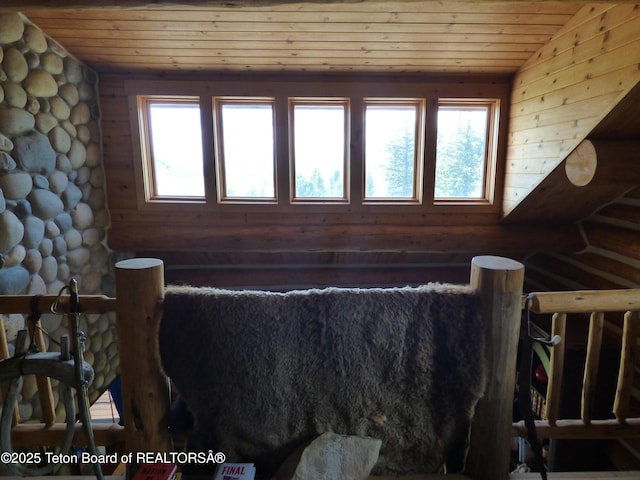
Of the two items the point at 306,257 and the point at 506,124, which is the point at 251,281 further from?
the point at 506,124

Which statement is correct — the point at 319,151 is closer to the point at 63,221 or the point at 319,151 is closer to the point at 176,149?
the point at 176,149

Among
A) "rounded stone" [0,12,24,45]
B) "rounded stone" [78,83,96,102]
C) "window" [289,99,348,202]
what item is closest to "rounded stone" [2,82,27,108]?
"rounded stone" [0,12,24,45]

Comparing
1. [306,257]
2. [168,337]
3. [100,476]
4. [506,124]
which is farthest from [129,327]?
[506,124]

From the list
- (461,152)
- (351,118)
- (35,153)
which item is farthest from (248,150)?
(461,152)

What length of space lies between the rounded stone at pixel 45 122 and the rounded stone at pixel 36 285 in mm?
1026

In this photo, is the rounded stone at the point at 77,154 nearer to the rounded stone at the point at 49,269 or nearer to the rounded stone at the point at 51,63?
the rounded stone at the point at 51,63

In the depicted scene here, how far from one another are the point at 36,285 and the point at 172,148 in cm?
157

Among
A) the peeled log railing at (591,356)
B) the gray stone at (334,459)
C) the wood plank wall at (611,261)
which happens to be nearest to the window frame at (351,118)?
the wood plank wall at (611,261)

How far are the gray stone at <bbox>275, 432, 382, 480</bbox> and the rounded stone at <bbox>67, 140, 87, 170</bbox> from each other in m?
2.78

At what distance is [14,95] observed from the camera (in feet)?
6.98

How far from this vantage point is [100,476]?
4.19 feet

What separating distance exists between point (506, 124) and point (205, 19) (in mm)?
2629

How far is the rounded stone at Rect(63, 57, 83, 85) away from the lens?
103 inches

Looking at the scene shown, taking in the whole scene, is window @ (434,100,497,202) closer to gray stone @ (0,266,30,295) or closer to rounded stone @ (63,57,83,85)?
rounded stone @ (63,57,83,85)
